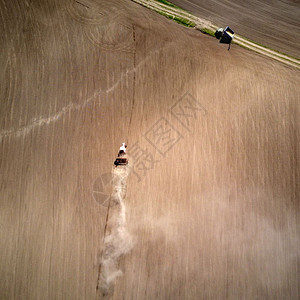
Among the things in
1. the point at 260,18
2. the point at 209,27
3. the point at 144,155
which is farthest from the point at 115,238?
the point at 260,18

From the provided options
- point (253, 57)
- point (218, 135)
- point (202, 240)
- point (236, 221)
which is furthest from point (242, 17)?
point (202, 240)

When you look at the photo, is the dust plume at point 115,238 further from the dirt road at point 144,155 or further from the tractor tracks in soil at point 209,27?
the tractor tracks in soil at point 209,27

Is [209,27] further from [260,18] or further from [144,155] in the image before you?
[144,155]

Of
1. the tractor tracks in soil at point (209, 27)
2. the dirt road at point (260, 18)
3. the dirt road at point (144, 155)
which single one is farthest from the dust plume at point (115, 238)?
the dirt road at point (260, 18)

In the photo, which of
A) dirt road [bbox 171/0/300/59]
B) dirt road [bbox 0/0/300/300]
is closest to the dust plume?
dirt road [bbox 0/0/300/300]

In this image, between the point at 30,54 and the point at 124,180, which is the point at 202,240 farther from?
the point at 30,54
